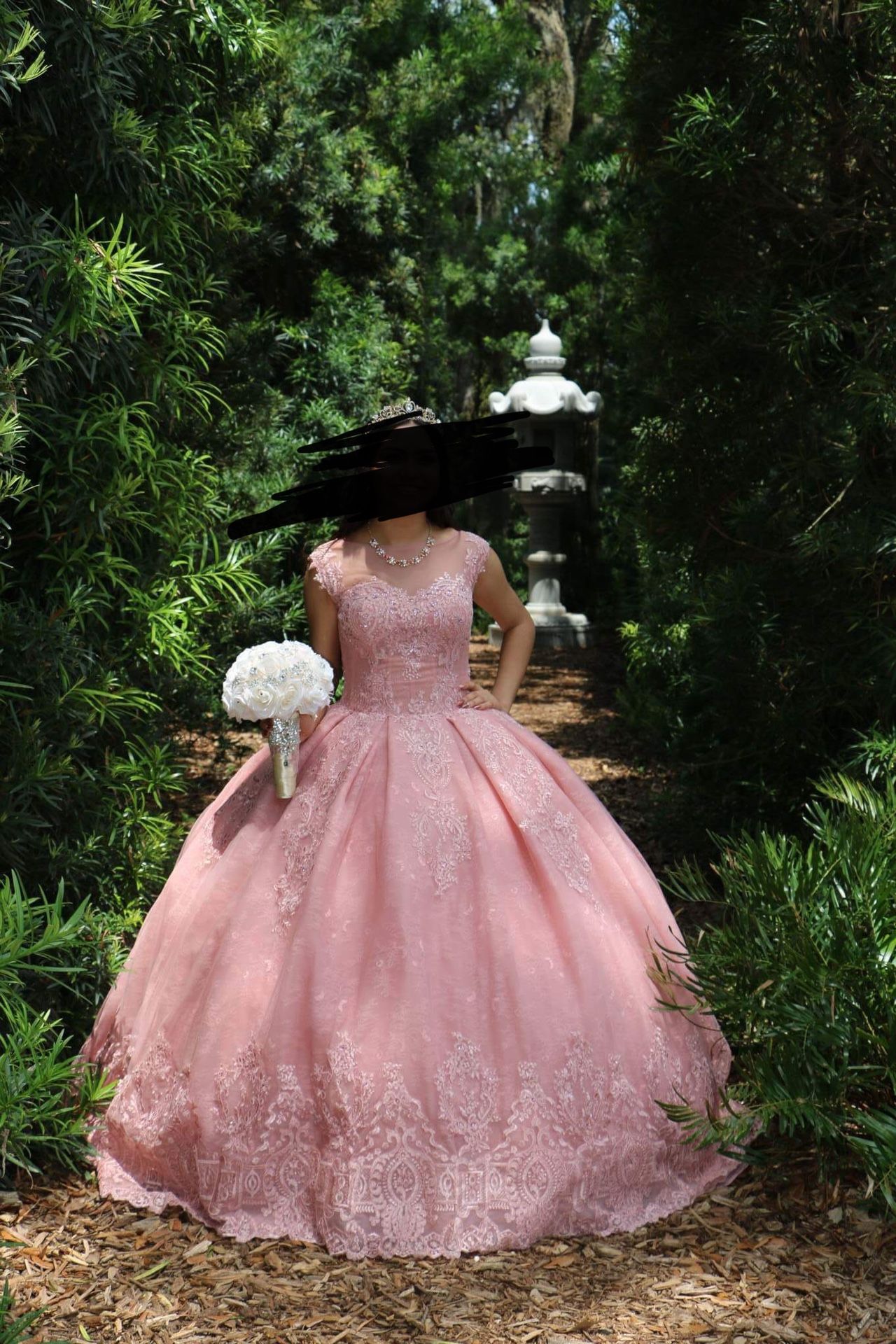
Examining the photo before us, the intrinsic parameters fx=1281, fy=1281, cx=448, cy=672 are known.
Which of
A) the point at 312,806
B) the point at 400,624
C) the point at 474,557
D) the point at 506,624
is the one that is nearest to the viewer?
the point at 312,806

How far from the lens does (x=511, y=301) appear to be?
51.5ft

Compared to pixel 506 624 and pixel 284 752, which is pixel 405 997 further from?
pixel 506 624

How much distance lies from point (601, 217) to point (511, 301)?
8.51 feet

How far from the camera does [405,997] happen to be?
2695 mm

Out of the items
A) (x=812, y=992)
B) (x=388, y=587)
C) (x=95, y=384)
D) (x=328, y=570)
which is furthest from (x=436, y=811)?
(x=95, y=384)

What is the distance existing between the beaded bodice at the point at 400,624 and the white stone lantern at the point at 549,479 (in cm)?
843

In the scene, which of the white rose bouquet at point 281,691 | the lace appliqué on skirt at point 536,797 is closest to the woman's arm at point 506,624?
the lace appliqué on skirt at point 536,797

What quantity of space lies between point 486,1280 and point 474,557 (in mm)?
1708

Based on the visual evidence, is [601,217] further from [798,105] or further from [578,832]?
[578,832]

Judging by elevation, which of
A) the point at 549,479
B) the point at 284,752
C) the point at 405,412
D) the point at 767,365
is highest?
the point at 549,479

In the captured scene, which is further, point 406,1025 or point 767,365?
point 767,365

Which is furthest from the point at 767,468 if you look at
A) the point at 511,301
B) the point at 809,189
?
the point at 511,301

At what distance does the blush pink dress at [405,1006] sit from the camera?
2590 millimetres

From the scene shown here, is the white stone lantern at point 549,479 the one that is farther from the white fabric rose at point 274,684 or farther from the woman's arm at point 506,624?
the white fabric rose at point 274,684
